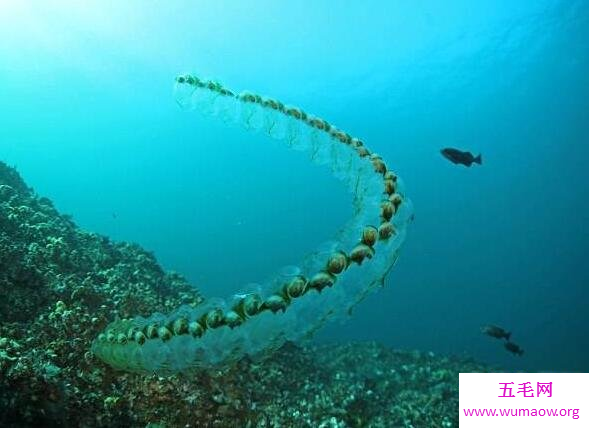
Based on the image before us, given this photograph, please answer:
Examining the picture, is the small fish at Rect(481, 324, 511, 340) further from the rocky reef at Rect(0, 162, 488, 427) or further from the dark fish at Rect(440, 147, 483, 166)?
the dark fish at Rect(440, 147, 483, 166)

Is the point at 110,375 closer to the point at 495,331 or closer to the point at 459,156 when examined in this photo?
the point at 459,156

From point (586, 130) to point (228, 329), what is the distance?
184 feet

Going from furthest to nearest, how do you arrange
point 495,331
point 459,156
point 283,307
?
point 495,331 → point 459,156 → point 283,307

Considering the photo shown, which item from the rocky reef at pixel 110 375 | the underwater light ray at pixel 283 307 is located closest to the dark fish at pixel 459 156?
the rocky reef at pixel 110 375

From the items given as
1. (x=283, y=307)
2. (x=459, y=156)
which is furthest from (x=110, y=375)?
(x=459, y=156)

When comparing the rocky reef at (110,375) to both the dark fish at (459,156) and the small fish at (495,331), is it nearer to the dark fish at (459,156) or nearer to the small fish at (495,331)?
the small fish at (495,331)

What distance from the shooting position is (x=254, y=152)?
74125 mm

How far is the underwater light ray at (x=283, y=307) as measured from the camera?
3865 mm

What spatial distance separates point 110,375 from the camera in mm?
5035

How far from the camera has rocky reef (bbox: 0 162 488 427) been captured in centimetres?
440

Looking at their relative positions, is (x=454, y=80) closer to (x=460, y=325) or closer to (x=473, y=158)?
(x=460, y=325)

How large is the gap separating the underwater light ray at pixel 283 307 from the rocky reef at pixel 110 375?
1.37 feet

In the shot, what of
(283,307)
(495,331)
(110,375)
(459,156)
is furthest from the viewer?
(495,331)

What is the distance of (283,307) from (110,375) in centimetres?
235
